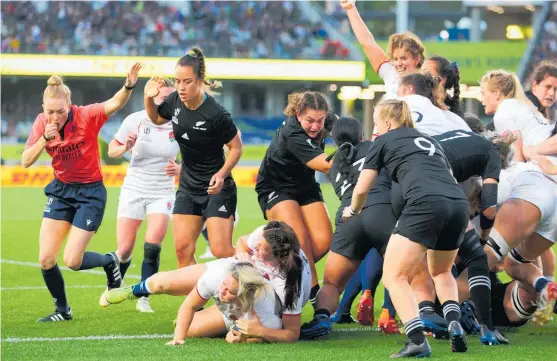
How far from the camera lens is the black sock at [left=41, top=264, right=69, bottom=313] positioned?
27.0 ft

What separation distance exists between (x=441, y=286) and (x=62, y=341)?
275cm

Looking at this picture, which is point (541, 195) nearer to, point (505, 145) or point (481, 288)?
point (505, 145)

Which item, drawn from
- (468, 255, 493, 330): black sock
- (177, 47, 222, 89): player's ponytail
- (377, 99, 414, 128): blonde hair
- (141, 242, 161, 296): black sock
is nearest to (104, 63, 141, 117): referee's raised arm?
(177, 47, 222, 89): player's ponytail

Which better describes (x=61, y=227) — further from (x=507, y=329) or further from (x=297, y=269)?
(x=507, y=329)

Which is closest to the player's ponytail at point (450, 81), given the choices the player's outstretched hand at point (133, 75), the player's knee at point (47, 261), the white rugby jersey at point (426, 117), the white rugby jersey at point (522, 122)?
the white rugby jersey at point (522, 122)

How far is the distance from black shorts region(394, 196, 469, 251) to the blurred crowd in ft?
109

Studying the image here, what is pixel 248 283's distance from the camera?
21.9 ft

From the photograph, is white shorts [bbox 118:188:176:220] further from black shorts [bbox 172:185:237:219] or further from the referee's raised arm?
the referee's raised arm

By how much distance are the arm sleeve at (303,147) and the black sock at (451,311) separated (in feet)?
5.89

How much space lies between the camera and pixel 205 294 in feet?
22.1

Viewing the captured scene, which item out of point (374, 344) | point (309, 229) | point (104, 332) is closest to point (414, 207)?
point (374, 344)

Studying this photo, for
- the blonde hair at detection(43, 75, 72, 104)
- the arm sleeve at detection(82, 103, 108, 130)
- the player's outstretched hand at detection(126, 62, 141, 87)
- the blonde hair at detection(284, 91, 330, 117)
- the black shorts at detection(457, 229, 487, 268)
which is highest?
the player's outstretched hand at detection(126, 62, 141, 87)

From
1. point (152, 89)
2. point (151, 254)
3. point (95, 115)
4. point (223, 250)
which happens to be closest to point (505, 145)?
point (223, 250)

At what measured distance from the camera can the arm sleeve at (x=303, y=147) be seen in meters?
7.96
